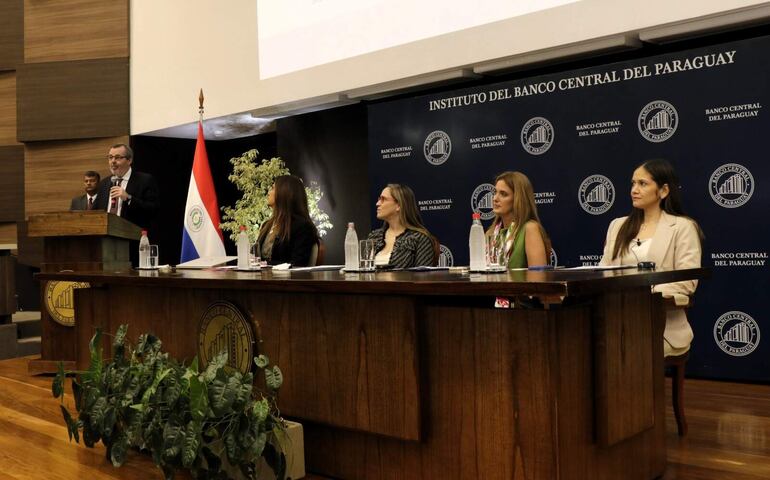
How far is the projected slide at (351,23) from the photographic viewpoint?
553 cm

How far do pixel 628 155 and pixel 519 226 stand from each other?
1750 millimetres

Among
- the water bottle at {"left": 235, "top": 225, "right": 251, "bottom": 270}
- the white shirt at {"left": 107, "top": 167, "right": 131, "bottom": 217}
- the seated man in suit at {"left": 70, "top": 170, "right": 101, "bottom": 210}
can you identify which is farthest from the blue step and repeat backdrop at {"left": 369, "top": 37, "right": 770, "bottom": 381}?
the seated man in suit at {"left": 70, "top": 170, "right": 101, "bottom": 210}

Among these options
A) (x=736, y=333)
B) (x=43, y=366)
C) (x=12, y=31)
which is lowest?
(x=43, y=366)

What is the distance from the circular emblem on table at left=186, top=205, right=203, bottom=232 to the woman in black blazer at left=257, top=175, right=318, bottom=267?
1870mm

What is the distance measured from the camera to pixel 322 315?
270cm

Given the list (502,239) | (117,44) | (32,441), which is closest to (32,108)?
(117,44)

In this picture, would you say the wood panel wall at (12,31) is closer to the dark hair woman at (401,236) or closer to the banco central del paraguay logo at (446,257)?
the banco central del paraguay logo at (446,257)

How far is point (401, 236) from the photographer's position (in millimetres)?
4184

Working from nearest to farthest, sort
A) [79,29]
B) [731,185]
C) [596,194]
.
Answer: [731,185], [596,194], [79,29]

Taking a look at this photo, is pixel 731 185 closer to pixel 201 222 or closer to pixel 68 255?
pixel 201 222

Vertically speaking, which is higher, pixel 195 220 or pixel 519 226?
pixel 195 220

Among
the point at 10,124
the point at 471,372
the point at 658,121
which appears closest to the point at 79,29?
the point at 10,124

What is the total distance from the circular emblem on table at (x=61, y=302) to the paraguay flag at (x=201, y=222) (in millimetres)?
1054

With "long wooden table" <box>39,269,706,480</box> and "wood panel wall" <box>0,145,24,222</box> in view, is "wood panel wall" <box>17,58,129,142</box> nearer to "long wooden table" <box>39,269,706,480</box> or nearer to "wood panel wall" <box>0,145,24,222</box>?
"wood panel wall" <box>0,145,24,222</box>
